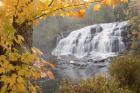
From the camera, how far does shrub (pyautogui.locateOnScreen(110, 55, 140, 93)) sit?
10870 millimetres

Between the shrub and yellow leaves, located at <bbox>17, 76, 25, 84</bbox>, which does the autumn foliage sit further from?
the shrub

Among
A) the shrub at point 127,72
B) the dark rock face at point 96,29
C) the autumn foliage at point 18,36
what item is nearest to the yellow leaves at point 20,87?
the autumn foliage at point 18,36

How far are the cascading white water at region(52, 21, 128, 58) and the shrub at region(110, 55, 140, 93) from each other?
655 inches

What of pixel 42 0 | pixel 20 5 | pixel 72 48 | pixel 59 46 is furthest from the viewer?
pixel 59 46

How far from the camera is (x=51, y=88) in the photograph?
50.6 ft

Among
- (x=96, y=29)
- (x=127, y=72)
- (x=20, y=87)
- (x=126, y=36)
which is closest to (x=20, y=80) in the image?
(x=20, y=87)

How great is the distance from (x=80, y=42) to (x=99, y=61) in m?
8.29

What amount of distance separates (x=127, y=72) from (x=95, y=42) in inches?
797

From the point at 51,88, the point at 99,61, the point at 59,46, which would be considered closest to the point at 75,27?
the point at 59,46

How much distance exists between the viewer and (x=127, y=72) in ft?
36.6

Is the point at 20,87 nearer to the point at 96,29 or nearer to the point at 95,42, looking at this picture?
the point at 95,42

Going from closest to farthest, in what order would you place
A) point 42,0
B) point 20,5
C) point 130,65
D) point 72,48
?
1. point 20,5
2. point 42,0
3. point 130,65
4. point 72,48

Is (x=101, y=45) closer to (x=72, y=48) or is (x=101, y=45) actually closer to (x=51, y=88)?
(x=72, y=48)

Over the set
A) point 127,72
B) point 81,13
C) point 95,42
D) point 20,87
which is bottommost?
point 127,72
